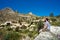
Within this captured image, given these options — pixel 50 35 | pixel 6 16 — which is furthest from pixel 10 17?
pixel 50 35

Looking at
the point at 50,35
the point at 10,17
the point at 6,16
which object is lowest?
the point at 50,35

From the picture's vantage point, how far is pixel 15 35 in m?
24.7

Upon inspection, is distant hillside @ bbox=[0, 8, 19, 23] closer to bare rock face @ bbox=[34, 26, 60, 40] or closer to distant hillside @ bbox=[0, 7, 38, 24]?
distant hillside @ bbox=[0, 7, 38, 24]

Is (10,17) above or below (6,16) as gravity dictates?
below

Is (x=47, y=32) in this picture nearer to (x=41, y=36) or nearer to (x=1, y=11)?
(x=41, y=36)

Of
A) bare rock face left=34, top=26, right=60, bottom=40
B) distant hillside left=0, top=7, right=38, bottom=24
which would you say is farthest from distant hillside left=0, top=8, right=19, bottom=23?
bare rock face left=34, top=26, right=60, bottom=40

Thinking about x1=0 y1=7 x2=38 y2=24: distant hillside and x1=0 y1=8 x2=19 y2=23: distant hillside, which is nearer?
x1=0 y1=7 x2=38 y2=24: distant hillside

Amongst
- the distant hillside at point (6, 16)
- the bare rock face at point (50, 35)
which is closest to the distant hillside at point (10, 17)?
the distant hillside at point (6, 16)

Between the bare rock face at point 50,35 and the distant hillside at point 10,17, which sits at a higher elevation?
the distant hillside at point 10,17

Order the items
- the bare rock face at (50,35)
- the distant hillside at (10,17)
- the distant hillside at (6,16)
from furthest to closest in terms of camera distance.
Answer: the distant hillside at (6,16) < the distant hillside at (10,17) < the bare rock face at (50,35)

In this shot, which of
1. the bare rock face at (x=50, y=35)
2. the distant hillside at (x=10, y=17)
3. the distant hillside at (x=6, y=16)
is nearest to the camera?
the bare rock face at (x=50, y=35)

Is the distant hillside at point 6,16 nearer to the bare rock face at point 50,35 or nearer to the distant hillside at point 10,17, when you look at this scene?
the distant hillside at point 10,17

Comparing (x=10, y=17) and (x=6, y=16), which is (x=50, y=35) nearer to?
(x=10, y=17)

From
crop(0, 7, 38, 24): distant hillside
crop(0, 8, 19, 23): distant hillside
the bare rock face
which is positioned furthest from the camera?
crop(0, 8, 19, 23): distant hillside
